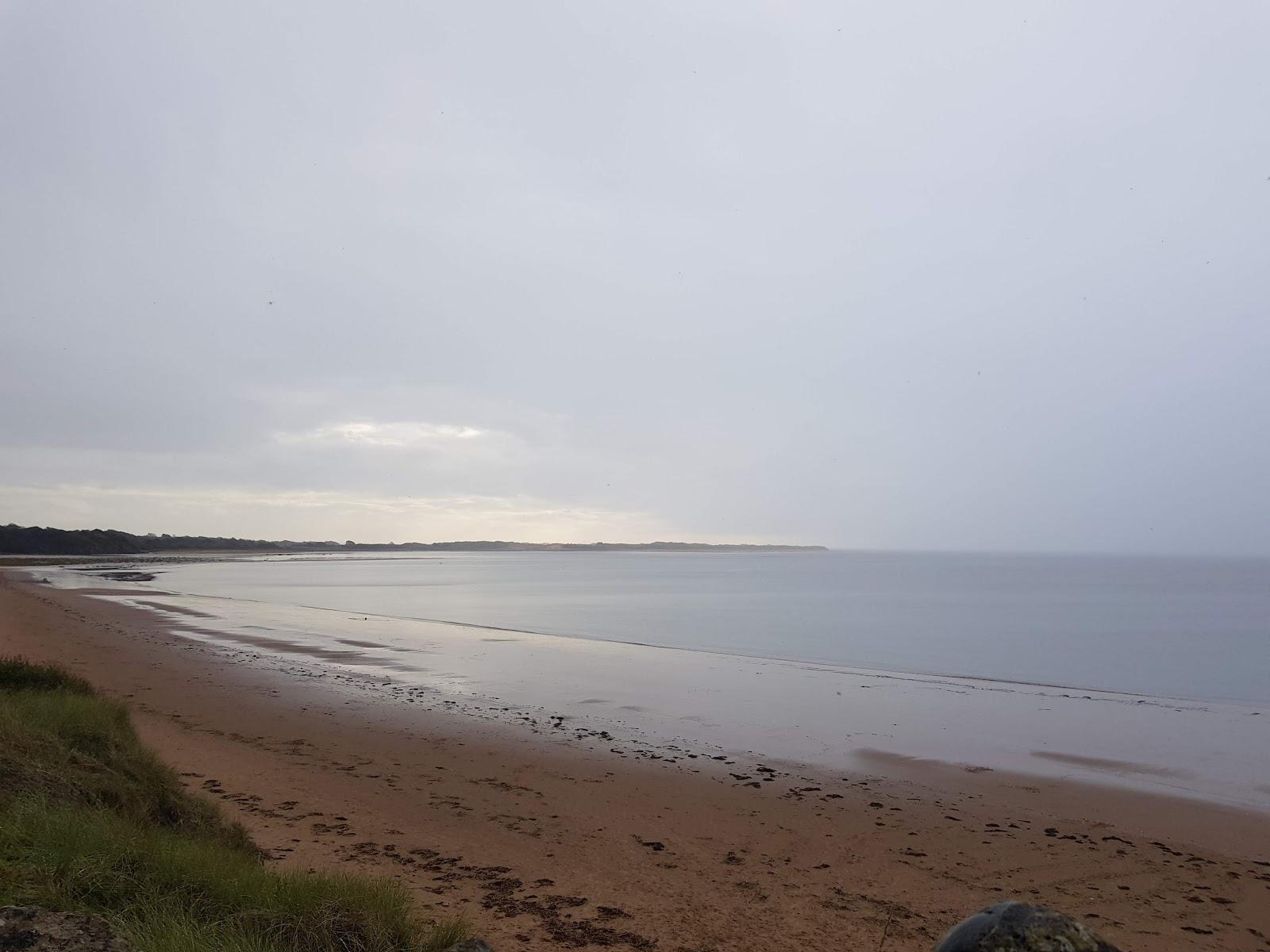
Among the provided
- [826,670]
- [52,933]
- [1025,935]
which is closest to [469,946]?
[52,933]

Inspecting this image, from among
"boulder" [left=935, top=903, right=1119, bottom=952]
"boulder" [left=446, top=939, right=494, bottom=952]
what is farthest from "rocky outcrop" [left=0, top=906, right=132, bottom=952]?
"boulder" [left=935, top=903, right=1119, bottom=952]

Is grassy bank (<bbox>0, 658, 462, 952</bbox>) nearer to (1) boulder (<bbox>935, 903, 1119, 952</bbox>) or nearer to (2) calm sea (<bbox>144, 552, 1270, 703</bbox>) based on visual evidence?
(1) boulder (<bbox>935, 903, 1119, 952</bbox>)

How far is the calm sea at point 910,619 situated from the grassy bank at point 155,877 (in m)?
22.6

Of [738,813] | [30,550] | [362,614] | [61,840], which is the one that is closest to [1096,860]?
[738,813]

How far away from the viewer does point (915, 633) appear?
116 feet

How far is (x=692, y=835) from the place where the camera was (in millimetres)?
8477

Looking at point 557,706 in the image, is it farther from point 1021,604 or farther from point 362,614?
point 1021,604

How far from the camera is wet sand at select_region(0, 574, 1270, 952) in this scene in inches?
250

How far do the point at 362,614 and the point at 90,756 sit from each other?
110ft

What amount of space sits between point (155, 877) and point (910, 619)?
137ft

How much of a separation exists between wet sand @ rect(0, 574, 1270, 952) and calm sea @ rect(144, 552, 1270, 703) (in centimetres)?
1483

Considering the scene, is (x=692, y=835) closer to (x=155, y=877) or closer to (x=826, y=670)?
(x=155, y=877)

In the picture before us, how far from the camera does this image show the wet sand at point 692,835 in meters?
6.36

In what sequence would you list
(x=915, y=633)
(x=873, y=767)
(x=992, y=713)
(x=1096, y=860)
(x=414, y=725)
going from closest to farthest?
(x=1096, y=860) → (x=873, y=767) → (x=414, y=725) → (x=992, y=713) → (x=915, y=633)
